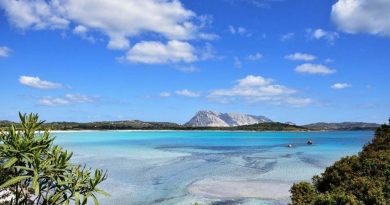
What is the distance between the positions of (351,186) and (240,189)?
13600 mm

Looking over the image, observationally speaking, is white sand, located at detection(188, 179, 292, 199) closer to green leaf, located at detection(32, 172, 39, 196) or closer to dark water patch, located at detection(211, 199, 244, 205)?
dark water patch, located at detection(211, 199, 244, 205)

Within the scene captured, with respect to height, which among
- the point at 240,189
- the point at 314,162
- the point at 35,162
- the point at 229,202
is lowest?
the point at 229,202

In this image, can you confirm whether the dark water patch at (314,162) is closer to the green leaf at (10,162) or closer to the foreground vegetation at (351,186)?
the foreground vegetation at (351,186)

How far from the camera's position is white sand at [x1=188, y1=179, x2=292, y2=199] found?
24.8 meters

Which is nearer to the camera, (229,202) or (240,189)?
(229,202)

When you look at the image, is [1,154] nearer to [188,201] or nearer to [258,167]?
[188,201]

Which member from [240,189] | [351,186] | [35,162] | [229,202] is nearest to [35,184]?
[35,162]

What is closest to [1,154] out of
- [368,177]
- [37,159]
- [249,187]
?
[37,159]

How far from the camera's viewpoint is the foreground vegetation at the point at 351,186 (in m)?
12.1

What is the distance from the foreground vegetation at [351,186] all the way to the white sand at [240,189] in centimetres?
753

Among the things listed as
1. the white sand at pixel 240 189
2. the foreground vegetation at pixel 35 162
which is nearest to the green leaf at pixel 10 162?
the foreground vegetation at pixel 35 162

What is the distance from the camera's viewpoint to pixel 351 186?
1377 centimetres

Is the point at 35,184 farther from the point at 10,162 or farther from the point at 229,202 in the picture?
the point at 229,202

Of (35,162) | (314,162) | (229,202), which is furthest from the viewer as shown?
(314,162)
